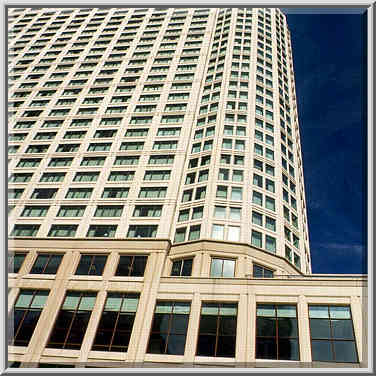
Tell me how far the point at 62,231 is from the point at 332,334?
2484 centimetres

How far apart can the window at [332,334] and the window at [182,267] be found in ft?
34.3

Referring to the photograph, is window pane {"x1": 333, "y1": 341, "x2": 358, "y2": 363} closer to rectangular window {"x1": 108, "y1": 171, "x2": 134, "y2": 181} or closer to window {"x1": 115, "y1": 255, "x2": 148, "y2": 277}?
window {"x1": 115, "y1": 255, "x2": 148, "y2": 277}

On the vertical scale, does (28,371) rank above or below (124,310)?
below

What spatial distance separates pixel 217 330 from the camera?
25125 millimetres

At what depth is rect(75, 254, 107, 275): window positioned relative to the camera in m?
30.2

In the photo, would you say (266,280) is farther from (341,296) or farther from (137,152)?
(137,152)

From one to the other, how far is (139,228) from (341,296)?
17.9 metres

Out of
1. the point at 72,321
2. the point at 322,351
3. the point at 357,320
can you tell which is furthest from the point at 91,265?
the point at 357,320

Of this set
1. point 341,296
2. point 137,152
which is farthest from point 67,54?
point 341,296

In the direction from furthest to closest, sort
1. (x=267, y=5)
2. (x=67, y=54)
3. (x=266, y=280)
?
(x=67, y=54)
(x=266, y=280)
(x=267, y=5)

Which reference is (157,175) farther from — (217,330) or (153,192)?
(217,330)

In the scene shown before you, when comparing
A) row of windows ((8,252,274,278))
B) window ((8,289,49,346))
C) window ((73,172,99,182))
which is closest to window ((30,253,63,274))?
row of windows ((8,252,274,278))

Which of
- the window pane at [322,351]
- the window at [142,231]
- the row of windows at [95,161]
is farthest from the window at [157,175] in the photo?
the window pane at [322,351]

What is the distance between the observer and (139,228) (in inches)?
1326
